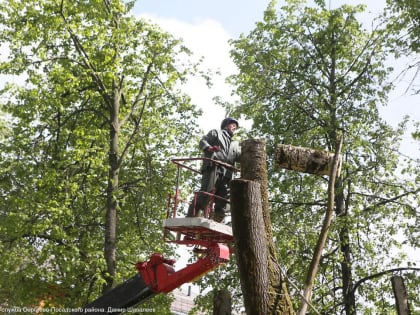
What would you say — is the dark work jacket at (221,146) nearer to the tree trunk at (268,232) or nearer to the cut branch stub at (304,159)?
the tree trunk at (268,232)

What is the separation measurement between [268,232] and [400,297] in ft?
8.74

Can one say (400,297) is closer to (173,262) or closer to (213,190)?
(213,190)

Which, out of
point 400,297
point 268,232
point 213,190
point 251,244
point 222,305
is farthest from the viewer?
point 213,190

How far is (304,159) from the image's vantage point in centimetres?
592

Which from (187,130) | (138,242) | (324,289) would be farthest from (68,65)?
(324,289)

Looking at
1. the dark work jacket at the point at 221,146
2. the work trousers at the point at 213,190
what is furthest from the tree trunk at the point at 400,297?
the dark work jacket at the point at 221,146

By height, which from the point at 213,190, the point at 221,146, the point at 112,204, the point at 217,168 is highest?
the point at 112,204

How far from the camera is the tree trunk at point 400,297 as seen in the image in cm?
730

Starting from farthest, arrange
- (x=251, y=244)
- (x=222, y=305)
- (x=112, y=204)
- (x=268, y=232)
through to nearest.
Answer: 1. (x=112, y=204)
2. (x=222, y=305)
3. (x=268, y=232)
4. (x=251, y=244)

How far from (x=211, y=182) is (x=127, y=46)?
832cm

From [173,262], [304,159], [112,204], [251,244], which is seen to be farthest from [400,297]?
[112,204]

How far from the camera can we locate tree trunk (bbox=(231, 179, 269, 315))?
195 inches

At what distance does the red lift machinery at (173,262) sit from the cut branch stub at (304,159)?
9.11 ft

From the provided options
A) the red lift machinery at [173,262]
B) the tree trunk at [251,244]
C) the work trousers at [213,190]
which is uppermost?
the work trousers at [213,190]
